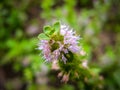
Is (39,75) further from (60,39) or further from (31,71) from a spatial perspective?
(60,39)

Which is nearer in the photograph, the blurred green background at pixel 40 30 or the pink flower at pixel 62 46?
the pink flower at pixel 62 46

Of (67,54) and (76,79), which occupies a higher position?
(67,54)

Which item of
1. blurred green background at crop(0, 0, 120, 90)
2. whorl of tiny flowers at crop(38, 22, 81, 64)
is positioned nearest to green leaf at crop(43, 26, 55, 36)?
whorl of tiny flowers at crop(38, 22, 81, 64)

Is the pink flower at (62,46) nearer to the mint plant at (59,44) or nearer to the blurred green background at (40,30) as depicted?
the mint plant at (59,44)

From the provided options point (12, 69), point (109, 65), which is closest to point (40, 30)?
point (12, 69)

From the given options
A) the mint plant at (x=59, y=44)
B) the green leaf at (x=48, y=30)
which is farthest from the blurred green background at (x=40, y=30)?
the green leaf at (x=48, y=30)

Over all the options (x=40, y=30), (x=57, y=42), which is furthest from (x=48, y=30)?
(x=40, y=30)

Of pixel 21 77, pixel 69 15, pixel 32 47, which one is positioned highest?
pixel 69 15
